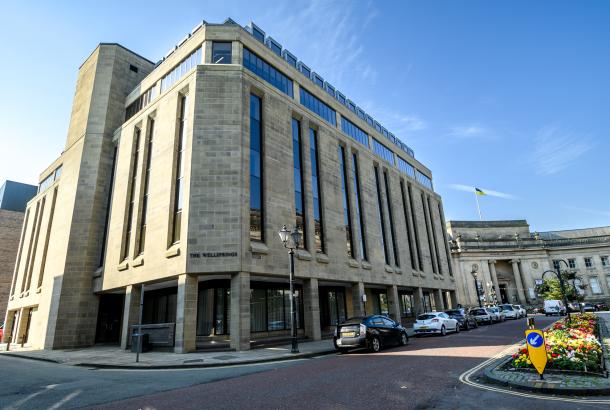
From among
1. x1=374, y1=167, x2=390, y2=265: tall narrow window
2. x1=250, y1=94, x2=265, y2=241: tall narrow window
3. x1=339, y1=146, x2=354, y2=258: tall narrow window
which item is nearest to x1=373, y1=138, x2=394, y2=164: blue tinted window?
x1=374, y1=167, x2=390, y2=265: tall narrow window

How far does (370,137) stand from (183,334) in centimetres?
2803

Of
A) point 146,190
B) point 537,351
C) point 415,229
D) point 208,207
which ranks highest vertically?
point 146,190

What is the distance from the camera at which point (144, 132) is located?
25.4 meters

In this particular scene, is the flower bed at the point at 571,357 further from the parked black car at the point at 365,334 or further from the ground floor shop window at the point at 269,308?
the ground floor shop window at the point at 269,308

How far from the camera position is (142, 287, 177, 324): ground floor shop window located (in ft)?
79.2

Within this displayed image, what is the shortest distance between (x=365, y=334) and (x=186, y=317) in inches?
354

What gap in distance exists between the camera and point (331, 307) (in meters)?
28.3

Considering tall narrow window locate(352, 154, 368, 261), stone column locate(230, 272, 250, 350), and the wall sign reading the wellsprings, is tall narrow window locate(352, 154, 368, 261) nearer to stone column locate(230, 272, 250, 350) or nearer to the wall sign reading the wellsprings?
stone column locate(230, 272, 250, 350)

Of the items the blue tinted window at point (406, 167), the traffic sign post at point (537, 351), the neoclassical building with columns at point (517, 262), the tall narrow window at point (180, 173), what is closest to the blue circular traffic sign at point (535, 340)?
the traffic sign post at point (537, 351)

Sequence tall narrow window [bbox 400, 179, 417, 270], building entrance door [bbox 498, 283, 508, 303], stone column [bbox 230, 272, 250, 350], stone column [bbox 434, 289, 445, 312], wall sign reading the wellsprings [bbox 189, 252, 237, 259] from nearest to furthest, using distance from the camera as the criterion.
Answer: stone column [bbox 230, 272, 250, 350]
wall sign reading the wellsprings [bbox 189, 252, 237, 259]
tall narrow window [bbox 400, 179, 417, 270]
stone column [bbox 434, 289, 445, 312]
building entrance door [bbox 498, 283, 508, 303]

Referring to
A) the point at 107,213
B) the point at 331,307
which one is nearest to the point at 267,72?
the point at 107,213

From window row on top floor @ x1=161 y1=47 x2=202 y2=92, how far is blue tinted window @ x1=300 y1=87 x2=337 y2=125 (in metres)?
8.71

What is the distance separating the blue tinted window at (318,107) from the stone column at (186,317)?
17.4 metres

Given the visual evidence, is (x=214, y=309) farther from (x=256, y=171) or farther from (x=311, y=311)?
(x=256, y=171)
